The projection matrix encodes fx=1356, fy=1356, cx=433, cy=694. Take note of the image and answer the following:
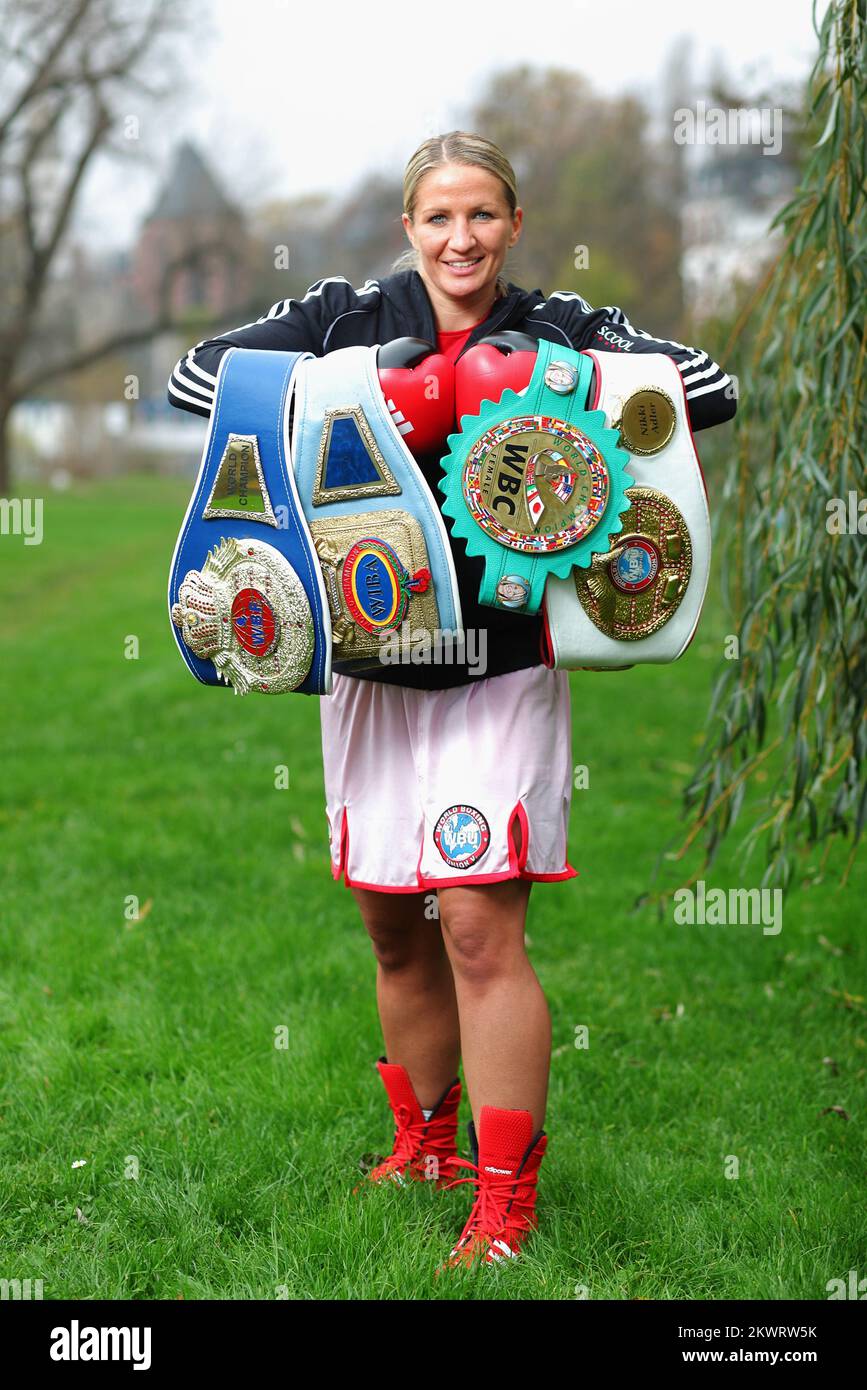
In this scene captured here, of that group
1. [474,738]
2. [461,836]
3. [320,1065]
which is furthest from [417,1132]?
[474,738]

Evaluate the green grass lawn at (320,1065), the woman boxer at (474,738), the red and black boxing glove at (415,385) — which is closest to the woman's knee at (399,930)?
the woman boxer at (474,738)

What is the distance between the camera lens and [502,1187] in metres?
2.39

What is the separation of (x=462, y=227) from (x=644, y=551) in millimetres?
626

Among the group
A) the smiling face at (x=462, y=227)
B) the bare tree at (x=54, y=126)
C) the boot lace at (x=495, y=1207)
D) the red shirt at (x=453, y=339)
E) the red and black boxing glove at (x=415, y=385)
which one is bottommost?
the boot lace at (x=495, y=1207)

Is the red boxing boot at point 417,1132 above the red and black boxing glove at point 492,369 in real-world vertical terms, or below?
below

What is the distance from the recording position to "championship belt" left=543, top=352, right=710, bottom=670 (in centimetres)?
216

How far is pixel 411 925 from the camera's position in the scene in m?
2.59

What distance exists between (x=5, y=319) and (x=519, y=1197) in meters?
29.5

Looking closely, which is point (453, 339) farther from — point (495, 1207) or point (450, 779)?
point (495, 1207)

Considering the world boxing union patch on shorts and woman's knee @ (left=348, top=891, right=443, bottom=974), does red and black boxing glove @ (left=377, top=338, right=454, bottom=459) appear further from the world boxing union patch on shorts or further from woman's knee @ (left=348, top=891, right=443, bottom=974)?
woman's knee @ (left=348, top=891, right=443, bottom=974)

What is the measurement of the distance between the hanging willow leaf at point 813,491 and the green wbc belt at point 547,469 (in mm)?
937

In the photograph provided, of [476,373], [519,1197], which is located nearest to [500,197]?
[476,373]
